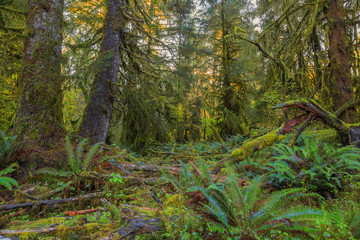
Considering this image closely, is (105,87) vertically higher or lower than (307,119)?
higher

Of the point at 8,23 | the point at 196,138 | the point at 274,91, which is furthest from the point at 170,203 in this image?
the point at 196,138

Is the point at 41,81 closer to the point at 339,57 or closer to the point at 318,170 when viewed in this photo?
the point at 318,170

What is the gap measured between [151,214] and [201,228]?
516 mm

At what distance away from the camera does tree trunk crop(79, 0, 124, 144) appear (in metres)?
4.77

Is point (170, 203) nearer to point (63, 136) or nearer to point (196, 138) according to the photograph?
point (63, 136)

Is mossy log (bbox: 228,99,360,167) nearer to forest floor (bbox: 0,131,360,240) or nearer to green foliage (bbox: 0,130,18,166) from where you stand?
forest floor (bbox: 0,131,360,240)

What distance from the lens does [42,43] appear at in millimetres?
3678

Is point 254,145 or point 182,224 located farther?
point 254,145

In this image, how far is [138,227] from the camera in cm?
153

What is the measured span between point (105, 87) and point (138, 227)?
14.0ft

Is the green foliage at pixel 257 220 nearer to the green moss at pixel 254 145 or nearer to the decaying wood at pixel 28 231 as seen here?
the decaying wood at pixel 28 231

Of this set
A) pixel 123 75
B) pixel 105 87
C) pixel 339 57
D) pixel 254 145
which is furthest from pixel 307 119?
pixel 123 75

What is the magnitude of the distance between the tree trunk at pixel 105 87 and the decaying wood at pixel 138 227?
12.0ft

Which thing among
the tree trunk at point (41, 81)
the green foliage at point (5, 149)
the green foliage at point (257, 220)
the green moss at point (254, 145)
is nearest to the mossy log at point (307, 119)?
the green moss at point (254, 145)
